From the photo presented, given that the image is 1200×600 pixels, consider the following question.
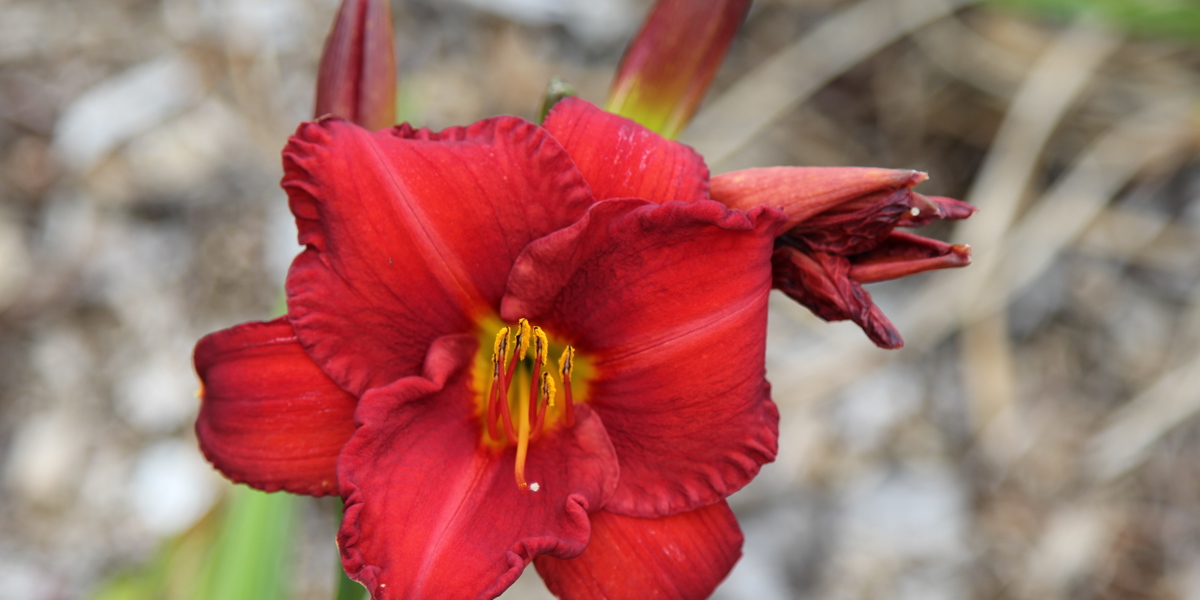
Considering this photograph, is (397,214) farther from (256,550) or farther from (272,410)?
(256,550)

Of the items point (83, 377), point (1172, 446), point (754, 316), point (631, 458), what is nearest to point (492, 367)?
point (631, 458)

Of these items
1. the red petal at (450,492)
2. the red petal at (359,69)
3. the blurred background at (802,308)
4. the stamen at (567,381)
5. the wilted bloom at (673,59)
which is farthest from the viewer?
the blurred background at (802,308)

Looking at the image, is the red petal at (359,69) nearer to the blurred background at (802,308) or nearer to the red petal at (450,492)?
the red petal at (450,492)

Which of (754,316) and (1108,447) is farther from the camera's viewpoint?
(1108,447)

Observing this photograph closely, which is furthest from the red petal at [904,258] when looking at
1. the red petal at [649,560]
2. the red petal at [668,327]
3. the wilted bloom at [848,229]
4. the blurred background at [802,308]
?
the blurred background at [802,308]

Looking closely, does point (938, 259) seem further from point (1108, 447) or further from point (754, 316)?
point (1108, 447)

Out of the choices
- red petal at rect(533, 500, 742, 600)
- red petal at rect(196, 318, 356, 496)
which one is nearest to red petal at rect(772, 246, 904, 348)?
red petal at rect(533, 500, 742, 600)

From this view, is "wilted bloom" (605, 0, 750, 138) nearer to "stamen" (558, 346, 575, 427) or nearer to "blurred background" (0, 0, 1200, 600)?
"stamen" (558, 346, 575, 427)
